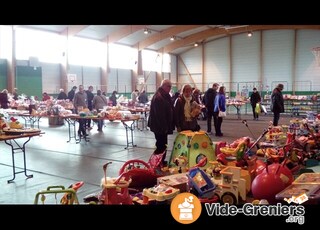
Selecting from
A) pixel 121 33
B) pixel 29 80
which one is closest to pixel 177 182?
pixel 29 80

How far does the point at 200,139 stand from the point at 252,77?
59.5 ft

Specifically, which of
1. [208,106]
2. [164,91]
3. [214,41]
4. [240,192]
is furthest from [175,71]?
[240,192]

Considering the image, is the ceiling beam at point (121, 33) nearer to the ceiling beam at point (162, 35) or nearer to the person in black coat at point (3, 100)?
the ceiling beam at point (162, 35)

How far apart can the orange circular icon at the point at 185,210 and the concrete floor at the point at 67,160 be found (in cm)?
170

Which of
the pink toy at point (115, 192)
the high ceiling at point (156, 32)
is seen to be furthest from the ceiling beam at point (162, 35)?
the pink toy at point (115, 192)

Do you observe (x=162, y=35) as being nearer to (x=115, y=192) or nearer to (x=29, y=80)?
(x=29, y=80)

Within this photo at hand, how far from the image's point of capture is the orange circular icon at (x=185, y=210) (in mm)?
2441

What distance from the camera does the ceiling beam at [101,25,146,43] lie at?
18562mm

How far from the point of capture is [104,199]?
3.21m

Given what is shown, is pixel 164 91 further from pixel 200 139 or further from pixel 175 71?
pixel 175 71

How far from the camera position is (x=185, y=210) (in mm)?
2443

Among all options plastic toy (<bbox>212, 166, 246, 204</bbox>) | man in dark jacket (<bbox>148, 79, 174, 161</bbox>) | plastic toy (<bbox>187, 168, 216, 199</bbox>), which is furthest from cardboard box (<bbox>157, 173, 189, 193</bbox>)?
man in dark jacket (<bbox>148, 79, 174, 161</bbox>)

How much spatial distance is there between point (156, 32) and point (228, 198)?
59.8ft

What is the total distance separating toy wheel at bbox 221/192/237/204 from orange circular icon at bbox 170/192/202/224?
1158 mm
